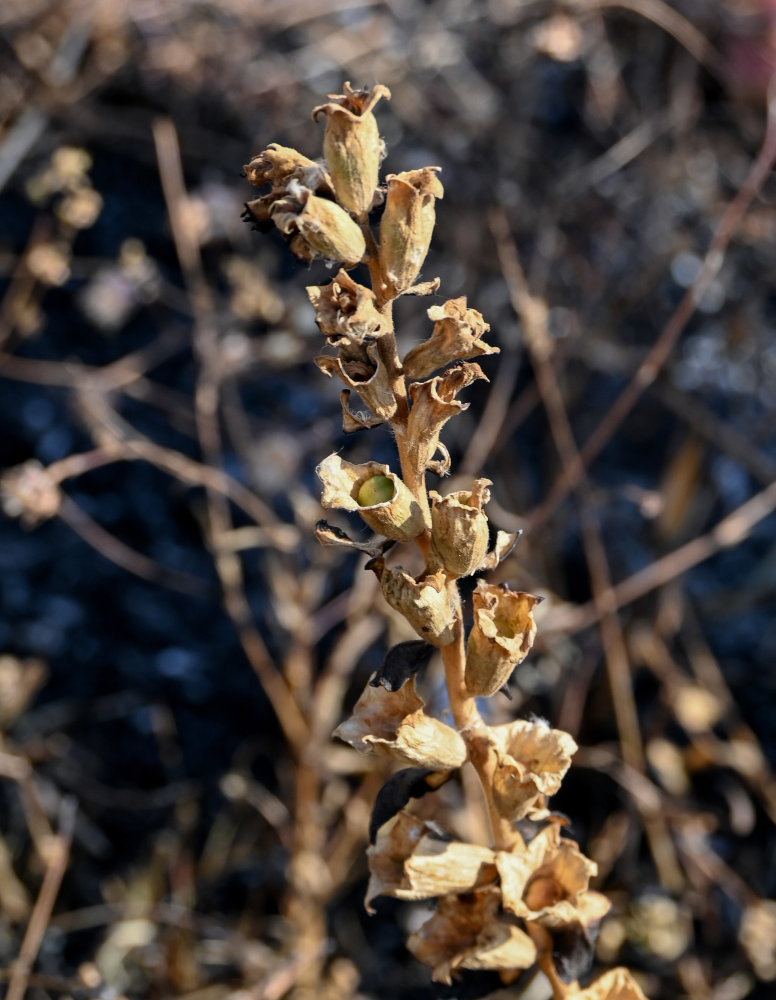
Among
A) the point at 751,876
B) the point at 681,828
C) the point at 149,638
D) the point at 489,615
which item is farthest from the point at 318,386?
the point at 489,615

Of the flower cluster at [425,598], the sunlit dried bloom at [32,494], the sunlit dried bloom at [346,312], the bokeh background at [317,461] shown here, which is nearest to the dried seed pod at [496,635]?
the flower cluster at [425,598]

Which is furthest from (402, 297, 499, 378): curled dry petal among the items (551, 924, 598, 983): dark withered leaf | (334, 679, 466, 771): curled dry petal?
(551, 924, 598, 983): dark withered leaf

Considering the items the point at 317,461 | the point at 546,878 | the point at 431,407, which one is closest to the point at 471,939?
the point at 546,878

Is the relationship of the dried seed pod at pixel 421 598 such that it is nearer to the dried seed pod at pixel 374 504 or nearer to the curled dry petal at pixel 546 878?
the dried seed pod at pixel 374 504

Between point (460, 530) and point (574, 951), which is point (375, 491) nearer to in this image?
point (460, 530)

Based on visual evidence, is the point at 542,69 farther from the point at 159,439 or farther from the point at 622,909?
the point at 622,909

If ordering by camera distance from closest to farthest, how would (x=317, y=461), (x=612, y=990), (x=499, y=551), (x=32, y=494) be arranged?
(x=499, y=551) → (x=612, y=990) → (x=32, y=494) → (x=317, y=461)
